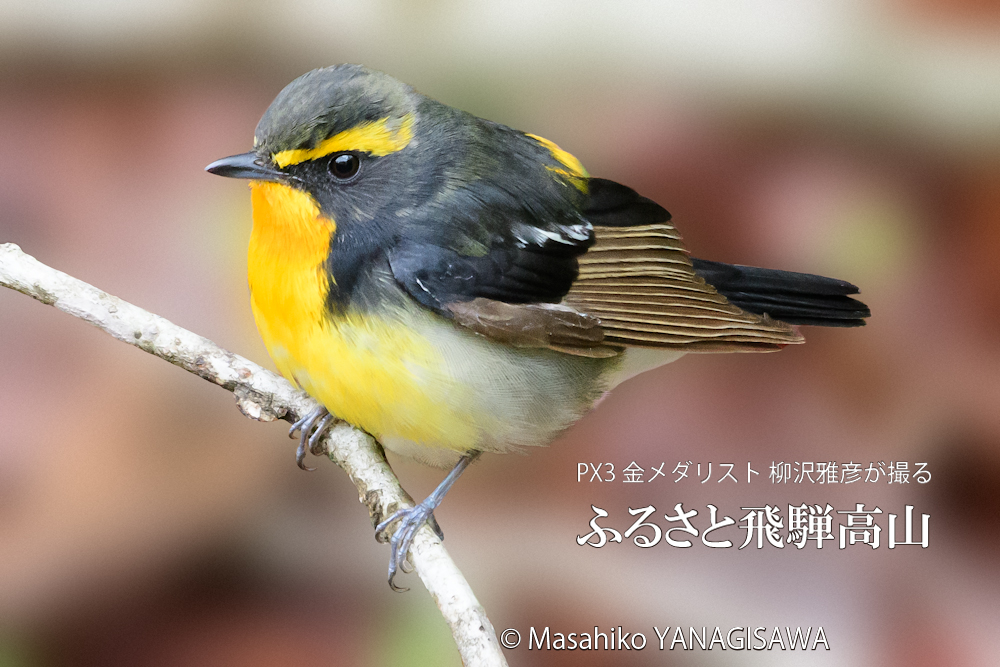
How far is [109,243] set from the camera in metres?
2.39

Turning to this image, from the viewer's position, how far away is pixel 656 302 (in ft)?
6.27

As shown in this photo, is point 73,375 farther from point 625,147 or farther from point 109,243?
point 625,147

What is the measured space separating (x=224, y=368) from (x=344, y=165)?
0.45m

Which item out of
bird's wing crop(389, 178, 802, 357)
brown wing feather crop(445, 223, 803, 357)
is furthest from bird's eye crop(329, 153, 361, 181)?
brown wing feather crop(445, 223, 803, 357)

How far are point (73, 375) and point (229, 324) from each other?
1.30 feet

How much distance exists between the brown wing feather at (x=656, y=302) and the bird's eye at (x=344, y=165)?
0.46m

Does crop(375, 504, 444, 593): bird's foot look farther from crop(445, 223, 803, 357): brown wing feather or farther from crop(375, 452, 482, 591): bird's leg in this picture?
crop(445, 223, 803, 357): brown wing feather

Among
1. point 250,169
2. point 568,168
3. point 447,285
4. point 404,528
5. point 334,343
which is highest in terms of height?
point 568,168

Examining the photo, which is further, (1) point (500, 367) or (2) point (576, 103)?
(2) point (576, 103)

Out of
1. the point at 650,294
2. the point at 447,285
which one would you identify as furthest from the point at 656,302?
the point at 447,285

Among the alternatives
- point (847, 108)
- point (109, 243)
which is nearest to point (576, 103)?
point (847, 108)

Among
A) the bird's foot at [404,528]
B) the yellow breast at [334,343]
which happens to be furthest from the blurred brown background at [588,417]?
the yellow breast at [334,343]

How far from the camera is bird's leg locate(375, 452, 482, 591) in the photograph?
6.11 feet

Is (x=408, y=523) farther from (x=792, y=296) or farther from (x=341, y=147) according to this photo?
(x=792, y=296)
